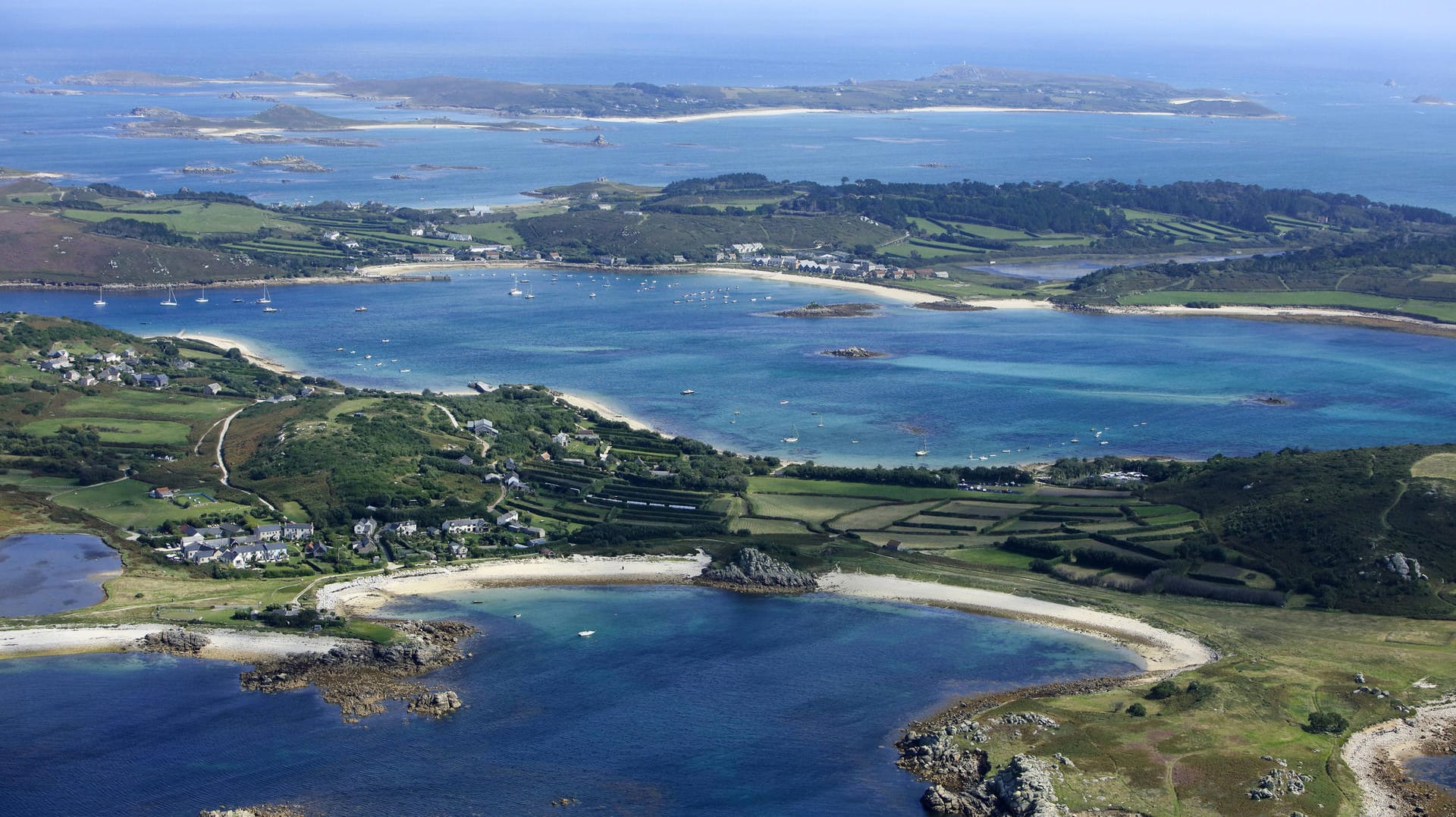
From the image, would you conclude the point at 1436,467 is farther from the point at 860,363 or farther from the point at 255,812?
the point at 255,812

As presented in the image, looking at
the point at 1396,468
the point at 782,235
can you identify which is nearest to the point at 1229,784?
the point at 1396,468

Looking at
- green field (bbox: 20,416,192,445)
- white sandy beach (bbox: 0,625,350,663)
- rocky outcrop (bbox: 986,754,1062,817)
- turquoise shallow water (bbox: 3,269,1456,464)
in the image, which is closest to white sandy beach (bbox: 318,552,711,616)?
white sandy beach (bbox: 0,625,350,663)

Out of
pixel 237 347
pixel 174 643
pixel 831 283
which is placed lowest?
pixel 174 643

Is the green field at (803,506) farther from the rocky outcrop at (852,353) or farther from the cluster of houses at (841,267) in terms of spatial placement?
the cluster of houses at (841,267)

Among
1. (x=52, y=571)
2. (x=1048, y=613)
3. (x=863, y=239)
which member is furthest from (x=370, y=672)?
(x=863, y=239)

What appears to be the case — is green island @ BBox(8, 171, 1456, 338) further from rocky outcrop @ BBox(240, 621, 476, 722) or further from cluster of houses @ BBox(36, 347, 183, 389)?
rocky outcrop @ BBox(240, 621, 476, 722)

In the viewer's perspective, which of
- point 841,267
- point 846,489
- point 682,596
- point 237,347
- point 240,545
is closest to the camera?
point 682,596
